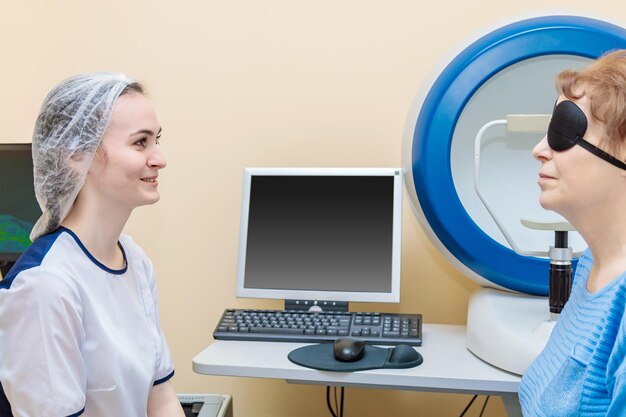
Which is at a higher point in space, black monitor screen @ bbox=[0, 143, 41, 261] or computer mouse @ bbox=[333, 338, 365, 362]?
black monitor screen @ bbox=[0, 143, 41, 261]

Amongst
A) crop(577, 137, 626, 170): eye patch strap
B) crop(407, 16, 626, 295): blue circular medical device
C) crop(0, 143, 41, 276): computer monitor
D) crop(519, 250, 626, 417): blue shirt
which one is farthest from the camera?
crop(0, 143, 41, 276): computer monitor

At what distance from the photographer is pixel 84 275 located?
55.2 inches

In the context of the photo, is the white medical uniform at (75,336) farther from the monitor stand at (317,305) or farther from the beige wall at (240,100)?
the beige wall at (240,100)

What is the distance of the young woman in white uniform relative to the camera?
4.16 feet

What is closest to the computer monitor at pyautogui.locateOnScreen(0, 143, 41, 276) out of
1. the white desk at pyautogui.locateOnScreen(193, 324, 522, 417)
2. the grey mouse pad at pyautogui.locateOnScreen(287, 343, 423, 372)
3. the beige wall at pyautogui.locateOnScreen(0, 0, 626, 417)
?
the beige wall at pyautogui.locateOnScreen(0, 0, 626, 417)

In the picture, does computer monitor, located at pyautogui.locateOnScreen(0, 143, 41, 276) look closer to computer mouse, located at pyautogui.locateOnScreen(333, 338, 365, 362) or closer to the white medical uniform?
the white medical uniform

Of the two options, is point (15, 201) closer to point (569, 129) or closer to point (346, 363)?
point (346, 363)

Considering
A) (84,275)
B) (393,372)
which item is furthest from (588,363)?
(84,275)

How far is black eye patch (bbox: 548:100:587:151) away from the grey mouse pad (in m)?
0.64

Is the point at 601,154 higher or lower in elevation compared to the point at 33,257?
higher

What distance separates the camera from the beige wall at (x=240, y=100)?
226cm

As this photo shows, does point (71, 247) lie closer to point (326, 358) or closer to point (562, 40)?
point (326, 358)

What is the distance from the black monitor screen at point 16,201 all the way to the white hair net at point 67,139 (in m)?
0.74

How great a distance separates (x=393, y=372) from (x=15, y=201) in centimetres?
128
